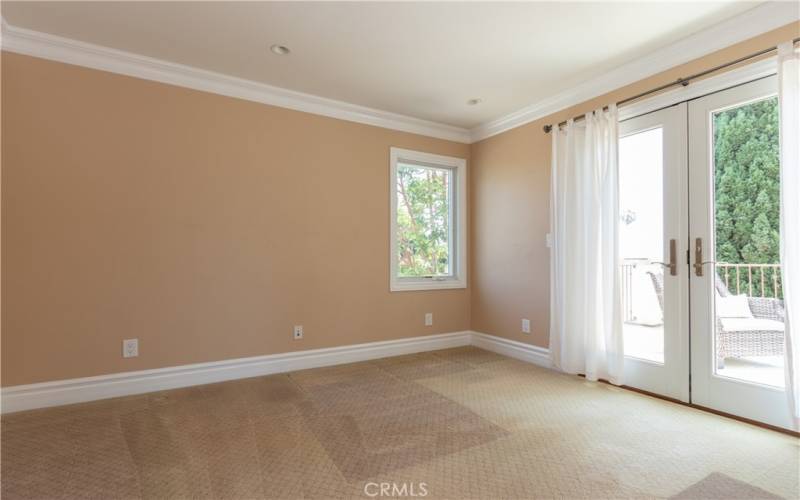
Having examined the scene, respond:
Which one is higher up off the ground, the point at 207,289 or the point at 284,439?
the point at 207,289

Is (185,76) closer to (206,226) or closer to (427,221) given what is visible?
(206,226)

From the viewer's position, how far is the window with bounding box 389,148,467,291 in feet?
14.5

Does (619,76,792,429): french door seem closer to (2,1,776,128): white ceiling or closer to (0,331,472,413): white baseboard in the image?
(2,1,776,128): white ceiling

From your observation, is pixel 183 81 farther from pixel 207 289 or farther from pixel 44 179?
pixel 207 289

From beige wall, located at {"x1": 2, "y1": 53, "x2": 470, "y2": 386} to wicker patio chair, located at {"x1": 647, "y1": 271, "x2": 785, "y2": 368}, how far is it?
2823 millimetres

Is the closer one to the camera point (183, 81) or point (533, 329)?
point (183, 81)

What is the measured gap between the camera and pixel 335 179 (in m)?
3.98

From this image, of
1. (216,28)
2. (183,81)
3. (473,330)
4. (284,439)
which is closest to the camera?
(284,439)

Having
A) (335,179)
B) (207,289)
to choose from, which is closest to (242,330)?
(207,289)

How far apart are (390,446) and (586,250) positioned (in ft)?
7.72

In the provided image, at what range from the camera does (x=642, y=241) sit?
3.12 metres

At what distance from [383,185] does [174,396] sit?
8.94 ft

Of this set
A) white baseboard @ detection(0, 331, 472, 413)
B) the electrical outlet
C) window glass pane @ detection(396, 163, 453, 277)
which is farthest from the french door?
the electrical outlet

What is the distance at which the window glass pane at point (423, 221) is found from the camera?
14.8 feet
